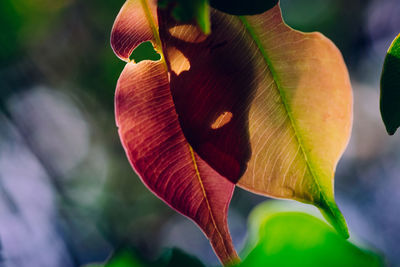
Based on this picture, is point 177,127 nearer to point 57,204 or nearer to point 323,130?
point 323,130

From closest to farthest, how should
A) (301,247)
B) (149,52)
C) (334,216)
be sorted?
(301,247) → (334,216) → (149,52)

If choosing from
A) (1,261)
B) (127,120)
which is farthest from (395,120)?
(1,261)

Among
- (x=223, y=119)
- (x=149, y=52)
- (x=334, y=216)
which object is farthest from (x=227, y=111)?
(x=149, y=52)

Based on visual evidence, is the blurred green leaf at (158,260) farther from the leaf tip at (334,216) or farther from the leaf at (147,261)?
the leaf tip at (334,216)

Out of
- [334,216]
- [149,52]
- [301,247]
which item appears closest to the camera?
[301,247]

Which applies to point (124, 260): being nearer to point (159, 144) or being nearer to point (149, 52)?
point (159, 144)

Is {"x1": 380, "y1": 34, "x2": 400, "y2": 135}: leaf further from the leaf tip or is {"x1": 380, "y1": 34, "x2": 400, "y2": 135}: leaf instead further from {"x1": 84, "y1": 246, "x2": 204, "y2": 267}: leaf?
{"x1": 84, "y1": 246, "x2": 204, "y2": 267}: leaf
